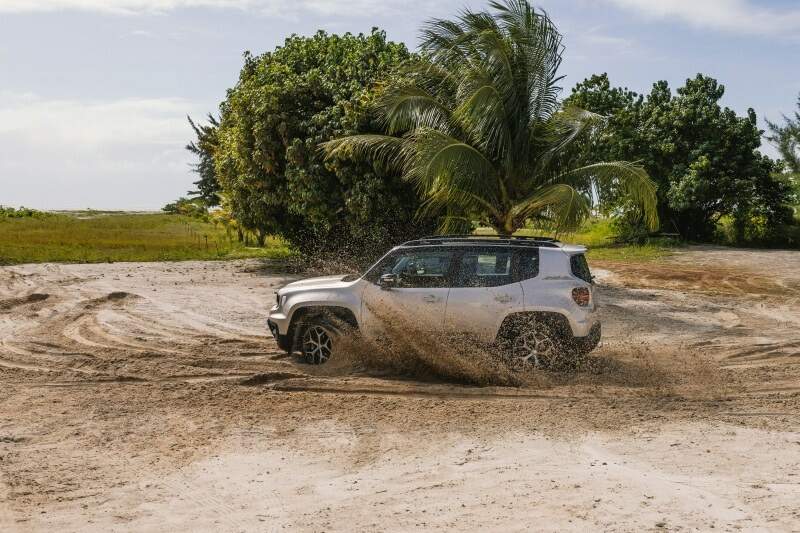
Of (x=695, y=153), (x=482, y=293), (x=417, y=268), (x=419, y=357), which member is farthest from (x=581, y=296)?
(x=695, y=153)

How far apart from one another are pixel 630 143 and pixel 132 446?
31.4m

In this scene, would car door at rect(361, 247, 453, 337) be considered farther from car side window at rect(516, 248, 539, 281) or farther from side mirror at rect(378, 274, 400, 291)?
car side window at rect(516, 248, 539, 281)

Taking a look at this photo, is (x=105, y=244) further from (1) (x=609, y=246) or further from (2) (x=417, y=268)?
(2) (x=417, y=268)

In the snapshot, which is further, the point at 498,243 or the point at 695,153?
the point at 695,153

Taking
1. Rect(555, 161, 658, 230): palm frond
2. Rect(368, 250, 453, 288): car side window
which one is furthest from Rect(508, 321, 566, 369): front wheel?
Rect(555, 161, 658, 230): palm frond

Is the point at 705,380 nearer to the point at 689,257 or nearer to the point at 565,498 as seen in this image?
the point at 565,498

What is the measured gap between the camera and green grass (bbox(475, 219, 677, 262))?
3250cm

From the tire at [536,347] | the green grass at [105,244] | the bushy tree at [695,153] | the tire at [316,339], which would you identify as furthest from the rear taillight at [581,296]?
the bushy tree at [695,153]

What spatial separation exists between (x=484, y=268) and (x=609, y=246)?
27.8 meters

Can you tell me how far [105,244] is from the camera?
123 feet

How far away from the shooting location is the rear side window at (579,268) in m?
10.5

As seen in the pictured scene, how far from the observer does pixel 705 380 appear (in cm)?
1074

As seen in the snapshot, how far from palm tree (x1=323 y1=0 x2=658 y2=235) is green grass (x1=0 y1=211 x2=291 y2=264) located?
1291 centimetres

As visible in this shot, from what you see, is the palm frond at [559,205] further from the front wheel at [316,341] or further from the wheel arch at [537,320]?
the front wheel at [316,341]
